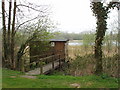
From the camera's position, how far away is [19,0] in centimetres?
654

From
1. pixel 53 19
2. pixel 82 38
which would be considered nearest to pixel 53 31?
pixel 53 19

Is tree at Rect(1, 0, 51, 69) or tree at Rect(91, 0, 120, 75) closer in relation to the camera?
tree at Rect(91, 0, 120, 75)

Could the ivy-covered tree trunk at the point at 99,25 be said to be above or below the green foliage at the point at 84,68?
above

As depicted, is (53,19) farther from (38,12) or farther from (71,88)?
(71,88)

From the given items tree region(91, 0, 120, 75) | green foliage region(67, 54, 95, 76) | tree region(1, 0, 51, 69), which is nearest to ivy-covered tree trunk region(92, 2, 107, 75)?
tree region(91, 0, 120, 75)

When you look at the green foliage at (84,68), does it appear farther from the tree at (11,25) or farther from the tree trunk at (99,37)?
the tree at (11,25)

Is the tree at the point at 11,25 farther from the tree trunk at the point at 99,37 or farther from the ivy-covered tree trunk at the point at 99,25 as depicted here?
the tree trunk at the point at 99,37

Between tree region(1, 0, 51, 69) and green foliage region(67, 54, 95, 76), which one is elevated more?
tree region(1, 0, 51, 69)

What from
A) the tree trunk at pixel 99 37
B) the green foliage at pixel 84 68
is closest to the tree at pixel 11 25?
the green foliage at pixel 84 68

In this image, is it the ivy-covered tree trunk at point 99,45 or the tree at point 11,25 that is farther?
the tree at point 11,25

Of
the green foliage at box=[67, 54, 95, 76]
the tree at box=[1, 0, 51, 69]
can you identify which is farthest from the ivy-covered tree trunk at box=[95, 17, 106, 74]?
the tree at box=[1, 0, 51, 69]

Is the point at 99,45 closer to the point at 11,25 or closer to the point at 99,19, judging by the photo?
the point at 99,19

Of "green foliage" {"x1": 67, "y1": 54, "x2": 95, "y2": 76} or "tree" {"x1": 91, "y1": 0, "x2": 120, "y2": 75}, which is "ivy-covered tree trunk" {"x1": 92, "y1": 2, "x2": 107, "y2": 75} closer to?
"tree" {"x1": 91, "y1": 0, "x2": 120, "y2": 75}

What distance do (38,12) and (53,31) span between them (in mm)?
2399
